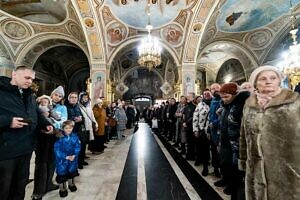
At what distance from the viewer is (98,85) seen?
1477cm

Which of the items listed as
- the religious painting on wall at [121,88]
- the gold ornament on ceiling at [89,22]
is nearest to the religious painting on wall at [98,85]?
the gold ornament on ceiling at [89,22]

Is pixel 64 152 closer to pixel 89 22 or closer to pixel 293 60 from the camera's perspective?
pixel 89 22

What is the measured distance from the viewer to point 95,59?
1477 cm

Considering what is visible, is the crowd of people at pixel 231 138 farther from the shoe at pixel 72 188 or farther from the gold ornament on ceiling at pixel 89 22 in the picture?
the gold ornament on ceiling at pixel 89 22

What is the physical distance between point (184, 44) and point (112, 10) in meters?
5.30

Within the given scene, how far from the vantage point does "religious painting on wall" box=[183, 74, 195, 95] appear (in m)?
14.9

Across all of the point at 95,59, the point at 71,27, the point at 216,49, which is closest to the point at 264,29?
the point at 216,49

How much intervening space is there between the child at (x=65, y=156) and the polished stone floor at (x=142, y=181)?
0.28 m

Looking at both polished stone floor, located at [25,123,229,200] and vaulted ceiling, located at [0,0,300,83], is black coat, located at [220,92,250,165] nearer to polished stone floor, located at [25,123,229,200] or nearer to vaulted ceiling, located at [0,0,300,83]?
polished stone floor, located at [25,123,229,200]

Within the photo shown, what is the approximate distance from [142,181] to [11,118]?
2.81 m

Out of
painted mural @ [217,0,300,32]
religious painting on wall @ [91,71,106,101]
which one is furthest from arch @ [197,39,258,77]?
religious painting on wall @ [91,71,106,101]

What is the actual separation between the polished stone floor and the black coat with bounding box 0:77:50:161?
1528 millimetres

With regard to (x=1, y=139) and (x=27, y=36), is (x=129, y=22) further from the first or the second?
(x=1, y=139)

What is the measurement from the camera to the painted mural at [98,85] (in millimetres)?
14633
